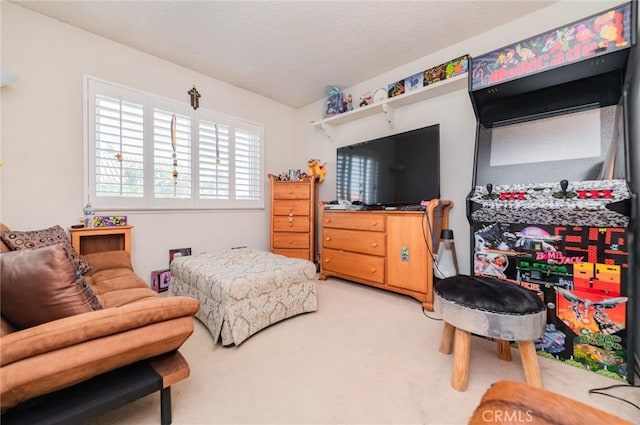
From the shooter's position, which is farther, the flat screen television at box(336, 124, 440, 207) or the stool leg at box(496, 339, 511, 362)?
the flat screen television at box(336, 124, 440, 207)

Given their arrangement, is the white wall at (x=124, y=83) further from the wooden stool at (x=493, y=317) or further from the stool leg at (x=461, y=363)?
the stool leg at (x=461, y=363)

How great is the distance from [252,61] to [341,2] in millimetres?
1243

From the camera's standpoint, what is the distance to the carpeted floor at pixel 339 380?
117 centimetres

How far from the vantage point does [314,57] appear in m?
2.82

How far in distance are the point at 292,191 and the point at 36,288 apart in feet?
9.25

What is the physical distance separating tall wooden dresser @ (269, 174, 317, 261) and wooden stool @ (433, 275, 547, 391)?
2.26 m

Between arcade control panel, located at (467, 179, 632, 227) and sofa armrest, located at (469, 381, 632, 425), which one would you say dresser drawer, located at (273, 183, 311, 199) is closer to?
arcade control panel, located at (467, 179, 632, 227)

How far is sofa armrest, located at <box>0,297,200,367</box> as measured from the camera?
78 centimetres

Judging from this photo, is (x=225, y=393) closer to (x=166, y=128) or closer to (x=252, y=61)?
(x=166, y=128)

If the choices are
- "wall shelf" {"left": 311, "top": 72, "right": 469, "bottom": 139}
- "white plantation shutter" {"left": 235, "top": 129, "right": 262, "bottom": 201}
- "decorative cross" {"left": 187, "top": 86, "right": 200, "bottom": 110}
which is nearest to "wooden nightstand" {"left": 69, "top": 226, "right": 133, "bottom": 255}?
"white plantation shutter" {"left": 235, "top": 129, "right": 262, "bottom": 201}

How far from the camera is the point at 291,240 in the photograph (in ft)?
11.7

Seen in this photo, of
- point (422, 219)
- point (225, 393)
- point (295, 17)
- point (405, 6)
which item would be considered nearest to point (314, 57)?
point (295, 17)

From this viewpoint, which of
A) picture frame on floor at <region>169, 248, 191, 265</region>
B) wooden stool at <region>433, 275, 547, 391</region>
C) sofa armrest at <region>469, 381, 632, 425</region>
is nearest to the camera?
sofa armrest at <region>469, 381, 632, 425</region>

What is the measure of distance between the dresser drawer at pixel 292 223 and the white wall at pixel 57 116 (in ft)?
3.49
